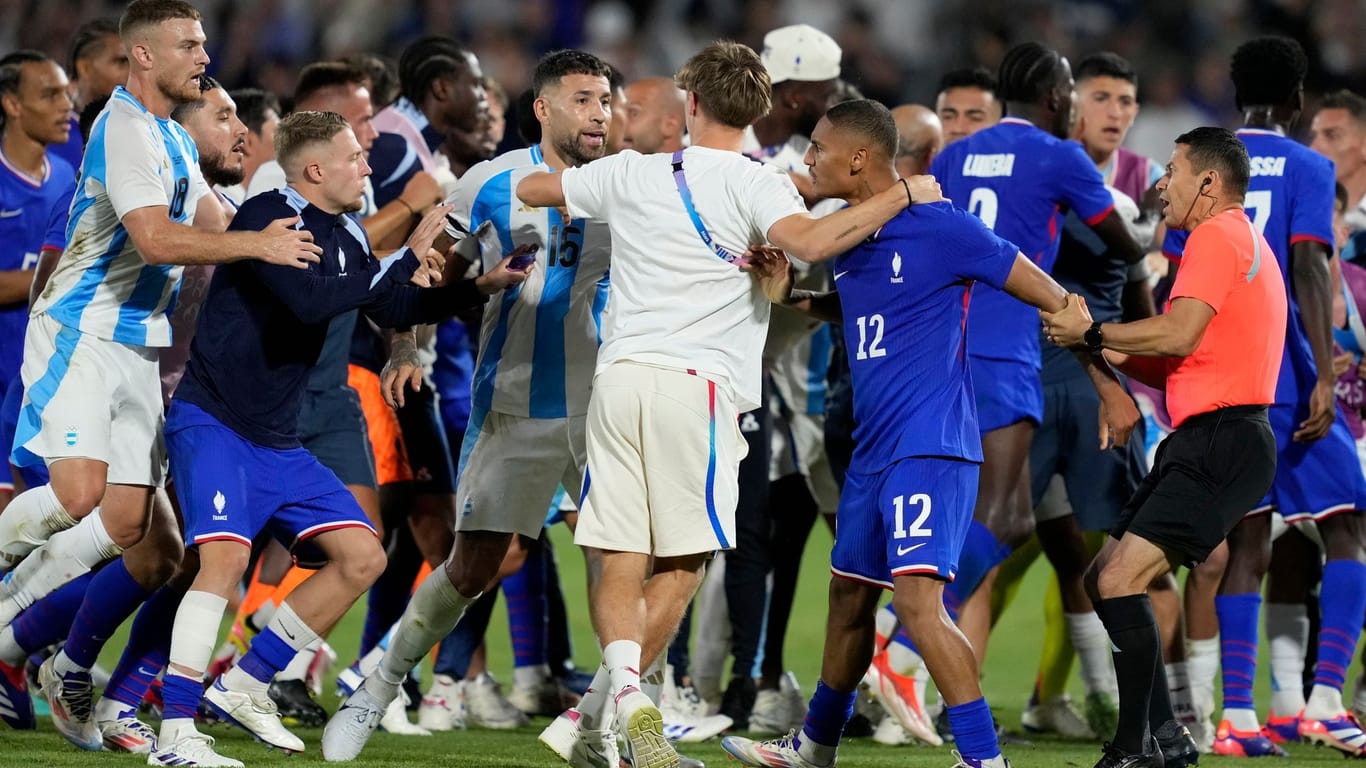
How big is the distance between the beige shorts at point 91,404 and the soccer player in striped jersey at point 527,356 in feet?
3.80

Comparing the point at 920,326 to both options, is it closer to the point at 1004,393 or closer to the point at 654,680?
the point at 1004,393

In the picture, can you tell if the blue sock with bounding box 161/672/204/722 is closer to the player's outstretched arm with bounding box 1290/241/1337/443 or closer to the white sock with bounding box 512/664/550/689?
the white sock with bounding box 512/664/550/689

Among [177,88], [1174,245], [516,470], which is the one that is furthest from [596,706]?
[1174,245]

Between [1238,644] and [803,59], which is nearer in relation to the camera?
[1238,644]

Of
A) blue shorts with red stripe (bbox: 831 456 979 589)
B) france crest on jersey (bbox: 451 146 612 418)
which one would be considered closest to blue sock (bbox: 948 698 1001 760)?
blue shorts with red stripe (bbox: 831 456 979 589)

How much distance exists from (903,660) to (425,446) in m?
2.49

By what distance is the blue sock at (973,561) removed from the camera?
7.12 metres

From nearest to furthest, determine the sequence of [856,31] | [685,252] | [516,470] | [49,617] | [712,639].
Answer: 1. [685,252]
2. [516,470]
3. [49,617]
4. [712,639]
5. [856,31]

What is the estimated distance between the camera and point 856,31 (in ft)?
61.4

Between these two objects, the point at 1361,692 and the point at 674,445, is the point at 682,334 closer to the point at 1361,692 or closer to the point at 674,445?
the point at 674,445

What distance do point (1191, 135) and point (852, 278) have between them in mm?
1397

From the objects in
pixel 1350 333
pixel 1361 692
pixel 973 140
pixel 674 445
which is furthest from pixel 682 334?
pixel 1361 692

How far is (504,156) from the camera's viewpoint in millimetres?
6660

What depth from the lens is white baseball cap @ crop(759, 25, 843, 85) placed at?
28.2ft
